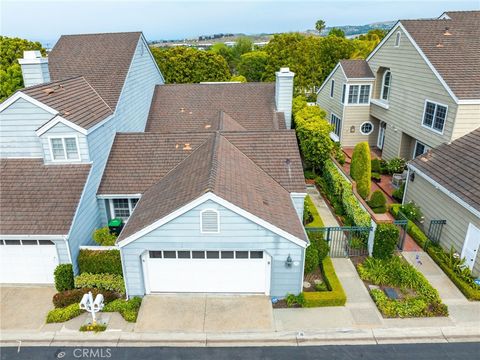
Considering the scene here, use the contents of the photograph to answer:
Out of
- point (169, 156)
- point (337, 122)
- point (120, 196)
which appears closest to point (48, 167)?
point (120, 196)

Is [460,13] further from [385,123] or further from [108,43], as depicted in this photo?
[108,43]

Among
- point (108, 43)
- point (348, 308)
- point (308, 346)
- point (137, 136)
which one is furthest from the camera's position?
point (108, 43)

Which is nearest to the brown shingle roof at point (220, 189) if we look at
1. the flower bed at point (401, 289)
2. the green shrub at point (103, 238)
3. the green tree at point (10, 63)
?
the green shrub at point (103, 238)

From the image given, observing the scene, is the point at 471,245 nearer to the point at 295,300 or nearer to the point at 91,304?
the point at 295,300

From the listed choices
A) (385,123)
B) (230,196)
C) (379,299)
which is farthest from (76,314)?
(385,123)

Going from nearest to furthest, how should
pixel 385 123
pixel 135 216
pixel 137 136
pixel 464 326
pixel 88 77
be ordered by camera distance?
1. pixel 464 326
2. pixel 135 216
3. pixel 137 136
4. pixel 88 77
5. pixel 385 123

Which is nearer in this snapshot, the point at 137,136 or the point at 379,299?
the point at 379,299
